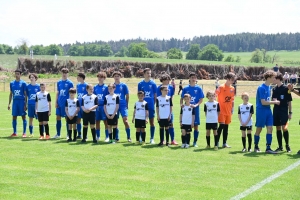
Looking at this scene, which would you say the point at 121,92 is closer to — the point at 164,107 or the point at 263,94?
the point at 164,107

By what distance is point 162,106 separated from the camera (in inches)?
521

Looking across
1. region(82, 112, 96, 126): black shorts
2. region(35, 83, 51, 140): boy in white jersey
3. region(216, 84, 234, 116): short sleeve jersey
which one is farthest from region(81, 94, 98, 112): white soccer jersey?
region(216, 84, 234, 116): short sleeve jersey

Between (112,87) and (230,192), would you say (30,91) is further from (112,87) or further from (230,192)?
(230,192)

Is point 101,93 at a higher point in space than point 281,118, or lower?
higher

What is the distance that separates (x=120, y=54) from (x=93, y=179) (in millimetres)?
160087

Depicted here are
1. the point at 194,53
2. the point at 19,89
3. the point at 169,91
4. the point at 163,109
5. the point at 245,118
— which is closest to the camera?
the point at 245,118

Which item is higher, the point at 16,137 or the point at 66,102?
the point at 66,102

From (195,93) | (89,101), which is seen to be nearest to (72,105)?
(89,101)

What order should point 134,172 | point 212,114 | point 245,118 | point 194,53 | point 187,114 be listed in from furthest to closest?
point 194,53 → point 187,114 → point 212,114 → point 245,118 → point 134,172

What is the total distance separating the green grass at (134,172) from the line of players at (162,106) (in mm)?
616

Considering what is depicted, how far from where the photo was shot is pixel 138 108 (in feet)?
44.2

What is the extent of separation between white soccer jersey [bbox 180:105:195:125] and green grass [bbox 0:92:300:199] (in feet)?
2.54

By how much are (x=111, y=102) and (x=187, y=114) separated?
236 cm

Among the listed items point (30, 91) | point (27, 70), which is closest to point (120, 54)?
point (27, 70)
